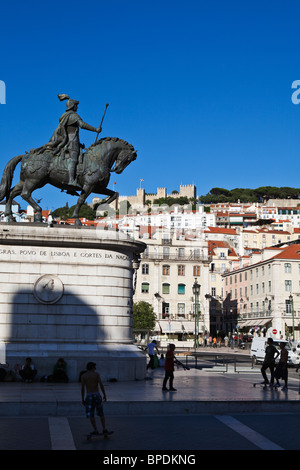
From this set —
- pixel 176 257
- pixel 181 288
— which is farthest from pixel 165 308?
pixel 176 257

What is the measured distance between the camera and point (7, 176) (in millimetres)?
22766

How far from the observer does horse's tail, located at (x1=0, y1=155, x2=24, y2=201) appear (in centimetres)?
2266

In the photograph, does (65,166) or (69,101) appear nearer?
(65,166)

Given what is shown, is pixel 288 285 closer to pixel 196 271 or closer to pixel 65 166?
pixel 196 271

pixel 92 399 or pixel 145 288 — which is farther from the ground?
pixel 145 288

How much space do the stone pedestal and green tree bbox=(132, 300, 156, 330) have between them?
48.0 meters

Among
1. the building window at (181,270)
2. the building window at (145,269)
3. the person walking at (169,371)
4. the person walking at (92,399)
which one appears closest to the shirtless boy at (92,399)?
the person walking at (92,399)

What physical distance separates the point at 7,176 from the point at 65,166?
7.55 feet

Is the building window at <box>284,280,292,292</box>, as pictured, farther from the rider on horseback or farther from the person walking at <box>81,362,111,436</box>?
the person walking at <box>81,362,111,436</box>

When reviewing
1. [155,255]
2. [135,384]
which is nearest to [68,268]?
[135,384]

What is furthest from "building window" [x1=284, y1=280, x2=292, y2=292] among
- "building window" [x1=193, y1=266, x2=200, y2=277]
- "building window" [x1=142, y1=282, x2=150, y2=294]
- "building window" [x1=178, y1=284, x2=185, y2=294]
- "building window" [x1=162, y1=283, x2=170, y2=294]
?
"building window" [x1=142, y1=282, x2=150, y2=294]

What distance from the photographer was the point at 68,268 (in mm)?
21203

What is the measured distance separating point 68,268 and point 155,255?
58429mm
